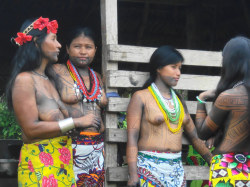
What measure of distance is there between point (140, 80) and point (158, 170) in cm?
97

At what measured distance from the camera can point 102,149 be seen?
4070 millimetres

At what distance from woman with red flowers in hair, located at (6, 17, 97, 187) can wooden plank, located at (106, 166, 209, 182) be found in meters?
0.92

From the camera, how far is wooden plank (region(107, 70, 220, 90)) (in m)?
4.25

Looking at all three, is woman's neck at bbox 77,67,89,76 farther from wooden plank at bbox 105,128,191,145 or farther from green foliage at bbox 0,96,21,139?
green foliage at bbox 0,96,21,139

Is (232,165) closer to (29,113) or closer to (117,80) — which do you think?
(29,113)

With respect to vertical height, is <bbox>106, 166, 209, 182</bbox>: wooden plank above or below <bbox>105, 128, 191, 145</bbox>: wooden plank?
below

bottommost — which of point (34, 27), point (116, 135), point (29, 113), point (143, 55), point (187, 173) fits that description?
point (187, 173)

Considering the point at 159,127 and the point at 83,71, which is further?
the point at 83,71

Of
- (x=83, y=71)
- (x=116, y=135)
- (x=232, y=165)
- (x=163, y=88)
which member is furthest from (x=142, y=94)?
(x=232, y=165)

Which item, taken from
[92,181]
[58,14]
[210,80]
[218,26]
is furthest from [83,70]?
[218,26]

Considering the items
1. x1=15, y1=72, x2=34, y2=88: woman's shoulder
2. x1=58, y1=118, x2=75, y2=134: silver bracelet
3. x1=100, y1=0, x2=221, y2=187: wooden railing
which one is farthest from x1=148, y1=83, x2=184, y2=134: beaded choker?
x1=15, y1=72, x2=34, y2=88: woman's shoulder

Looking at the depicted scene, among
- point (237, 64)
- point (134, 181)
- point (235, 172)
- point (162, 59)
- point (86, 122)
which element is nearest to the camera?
point (235, 172)

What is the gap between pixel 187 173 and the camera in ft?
14.5

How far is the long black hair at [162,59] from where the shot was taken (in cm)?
416
